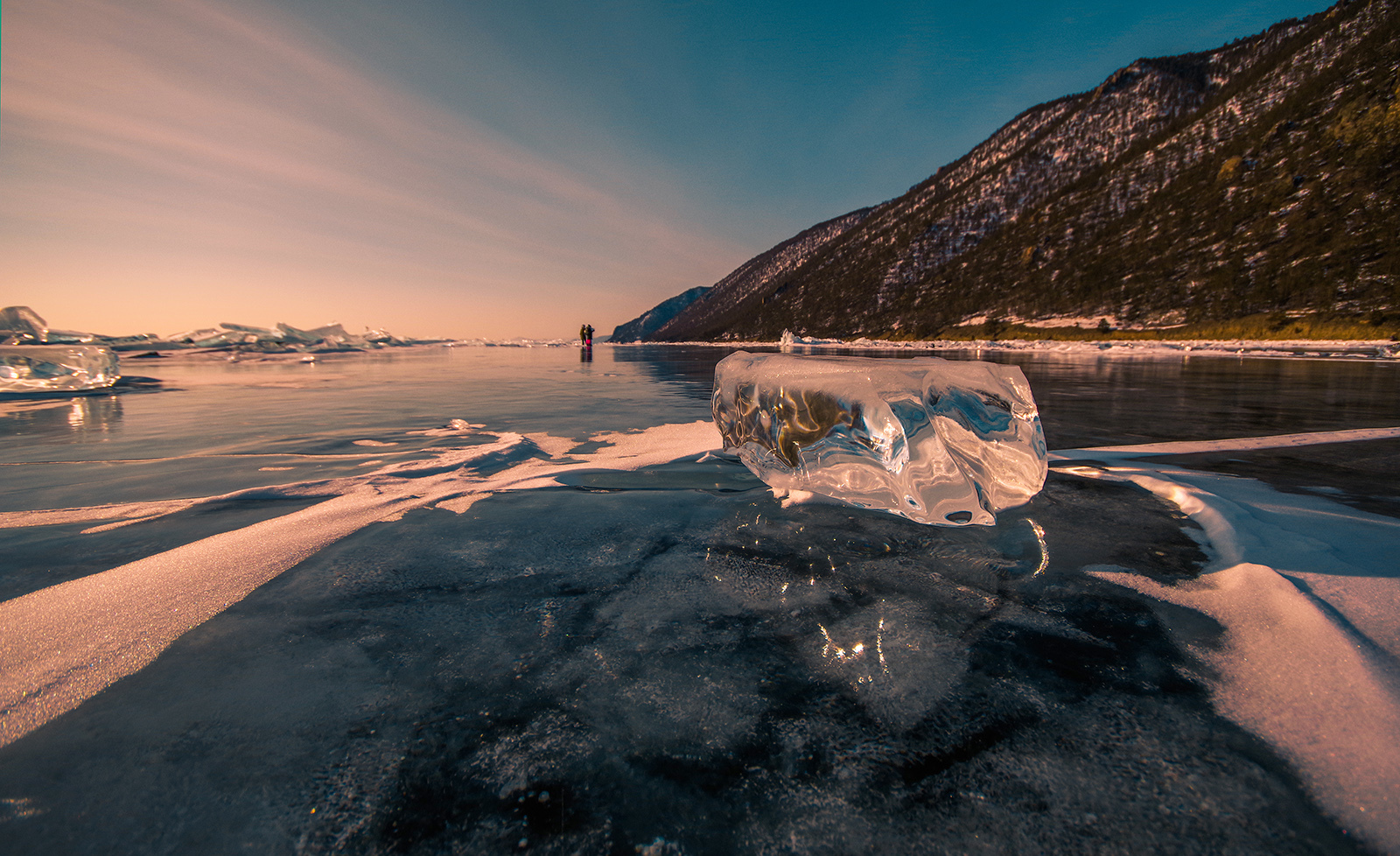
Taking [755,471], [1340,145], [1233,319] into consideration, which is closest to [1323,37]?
[1340,145]

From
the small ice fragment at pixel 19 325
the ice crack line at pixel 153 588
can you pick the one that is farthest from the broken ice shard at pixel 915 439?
the small ice fragment at pixel 19 325

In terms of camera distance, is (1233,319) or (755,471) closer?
(755,471)

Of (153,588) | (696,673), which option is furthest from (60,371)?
(696,673)

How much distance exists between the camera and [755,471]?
4215 millimetres

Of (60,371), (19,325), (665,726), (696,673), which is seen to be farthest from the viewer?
(19,325)

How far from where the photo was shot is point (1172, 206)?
191 ft

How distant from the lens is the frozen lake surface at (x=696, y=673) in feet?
3.67

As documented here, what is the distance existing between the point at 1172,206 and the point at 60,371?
87.0 meters

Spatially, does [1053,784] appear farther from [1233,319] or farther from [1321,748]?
[1233,319]

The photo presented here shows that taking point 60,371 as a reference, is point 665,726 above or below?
below

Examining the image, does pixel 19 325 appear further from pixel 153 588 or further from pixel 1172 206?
pixel 1172 206

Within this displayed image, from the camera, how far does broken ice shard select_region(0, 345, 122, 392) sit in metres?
12.4

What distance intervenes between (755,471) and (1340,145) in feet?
239

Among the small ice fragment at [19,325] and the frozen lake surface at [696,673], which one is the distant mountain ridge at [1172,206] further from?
the small ice fragment at [19,325]
